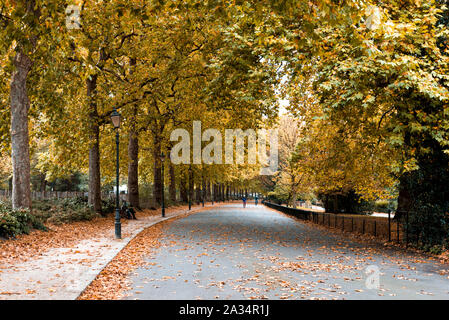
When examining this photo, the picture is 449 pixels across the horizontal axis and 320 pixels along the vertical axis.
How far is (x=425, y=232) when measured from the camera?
44.3 feet

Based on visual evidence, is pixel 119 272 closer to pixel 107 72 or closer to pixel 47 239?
pixel 47 239

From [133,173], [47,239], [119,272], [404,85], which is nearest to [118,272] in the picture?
[119,272]

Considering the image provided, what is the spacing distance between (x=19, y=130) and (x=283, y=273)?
11.9 meters

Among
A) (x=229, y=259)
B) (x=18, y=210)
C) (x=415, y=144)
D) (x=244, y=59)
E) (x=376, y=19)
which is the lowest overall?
(x=229, y=259)

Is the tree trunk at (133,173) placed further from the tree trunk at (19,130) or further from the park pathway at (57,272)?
the park pathway at (57,272)

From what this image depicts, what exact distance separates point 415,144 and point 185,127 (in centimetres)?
2576

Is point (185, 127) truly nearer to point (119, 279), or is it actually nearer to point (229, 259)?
point (229, 259)

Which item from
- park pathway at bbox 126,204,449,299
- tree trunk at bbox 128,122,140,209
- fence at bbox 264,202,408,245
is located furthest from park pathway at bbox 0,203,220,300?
tree trunk at bbox 128,122,140,209

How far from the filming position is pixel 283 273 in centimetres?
890

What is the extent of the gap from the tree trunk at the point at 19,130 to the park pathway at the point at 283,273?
6.53 m

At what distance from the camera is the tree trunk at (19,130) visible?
1556 centimetres

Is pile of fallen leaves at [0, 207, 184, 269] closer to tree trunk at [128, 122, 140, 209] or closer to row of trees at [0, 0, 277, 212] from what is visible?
row of trees at [0, 0, 277, 212]

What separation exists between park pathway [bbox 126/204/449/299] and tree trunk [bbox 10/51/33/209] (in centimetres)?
653
